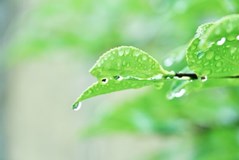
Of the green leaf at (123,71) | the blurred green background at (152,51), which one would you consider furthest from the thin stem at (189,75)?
the blurred green background at (152,51)

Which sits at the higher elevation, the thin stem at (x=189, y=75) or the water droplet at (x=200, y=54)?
the thin stem at (x=189, y=75)

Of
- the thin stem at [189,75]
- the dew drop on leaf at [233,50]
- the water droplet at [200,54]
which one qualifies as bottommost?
the water droplet at [200,54]

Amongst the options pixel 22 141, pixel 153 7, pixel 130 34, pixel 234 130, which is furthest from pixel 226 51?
pixel 22 141

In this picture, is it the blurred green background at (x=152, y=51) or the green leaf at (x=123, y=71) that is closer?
the green leaf at (x=123, y=71)

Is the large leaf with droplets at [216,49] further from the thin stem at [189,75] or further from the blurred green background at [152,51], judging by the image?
the blurred green background at [152,51]

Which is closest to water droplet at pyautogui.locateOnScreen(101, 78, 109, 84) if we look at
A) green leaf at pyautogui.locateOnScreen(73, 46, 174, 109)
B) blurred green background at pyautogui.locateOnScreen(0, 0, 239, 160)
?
green leaf at pyautogui.locateOnScreen(73, 46, 174, 109)
